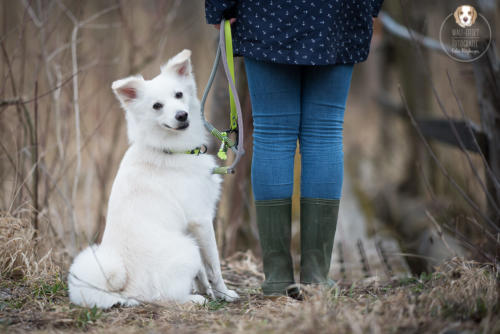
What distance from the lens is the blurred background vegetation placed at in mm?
2988

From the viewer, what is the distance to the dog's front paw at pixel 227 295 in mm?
2375

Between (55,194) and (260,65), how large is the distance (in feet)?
7.43

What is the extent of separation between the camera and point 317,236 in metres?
2.15

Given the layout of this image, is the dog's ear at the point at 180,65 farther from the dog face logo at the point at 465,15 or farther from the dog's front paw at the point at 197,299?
the dog face logo at the point at 465,15

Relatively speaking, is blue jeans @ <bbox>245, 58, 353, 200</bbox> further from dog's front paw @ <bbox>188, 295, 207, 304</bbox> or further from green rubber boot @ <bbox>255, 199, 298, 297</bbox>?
dog's front paw @ <bbox>188, 295, 207, 304</bbox>

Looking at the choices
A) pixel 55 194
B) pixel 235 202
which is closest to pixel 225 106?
pixel 235 202

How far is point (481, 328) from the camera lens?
1527 millimetres

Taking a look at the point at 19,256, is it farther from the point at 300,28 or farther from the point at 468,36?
the point at 468,36

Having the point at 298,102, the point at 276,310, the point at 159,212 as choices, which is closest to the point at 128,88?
the point at 159,212

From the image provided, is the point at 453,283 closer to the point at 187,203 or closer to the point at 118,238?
the point at 187,203

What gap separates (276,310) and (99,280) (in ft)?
2.73

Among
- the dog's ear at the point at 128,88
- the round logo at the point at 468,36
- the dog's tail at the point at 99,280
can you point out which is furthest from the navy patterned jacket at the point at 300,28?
the round logo at the point at 468,36

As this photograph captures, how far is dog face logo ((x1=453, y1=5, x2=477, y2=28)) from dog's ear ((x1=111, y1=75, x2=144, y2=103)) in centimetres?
241

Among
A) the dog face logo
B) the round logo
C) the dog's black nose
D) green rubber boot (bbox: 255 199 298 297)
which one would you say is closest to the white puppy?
the dog's black nose
